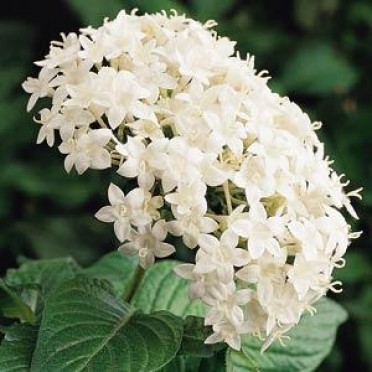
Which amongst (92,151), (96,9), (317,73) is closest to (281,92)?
(317,73)

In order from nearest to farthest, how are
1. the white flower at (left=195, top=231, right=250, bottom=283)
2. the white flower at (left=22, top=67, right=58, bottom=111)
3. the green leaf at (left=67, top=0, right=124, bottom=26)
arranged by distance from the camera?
the white flower at (left=195, top=231, right=250, bottom=283)
the white flower at (left=22, top=67, right=58, bottom=111)
the green leaf at (left=67, top=0, right=124, bottom=26)

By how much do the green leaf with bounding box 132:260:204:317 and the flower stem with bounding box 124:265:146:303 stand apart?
100 mm

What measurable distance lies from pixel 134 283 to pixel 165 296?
5.6 inches

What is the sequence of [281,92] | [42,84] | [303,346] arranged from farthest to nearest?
[281,92], [303,346], [42,84]

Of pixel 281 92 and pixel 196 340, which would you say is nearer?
pixel 196 340

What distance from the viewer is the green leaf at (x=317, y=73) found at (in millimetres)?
2109

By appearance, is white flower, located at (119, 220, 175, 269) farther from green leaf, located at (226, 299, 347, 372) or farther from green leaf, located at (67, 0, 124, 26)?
green leaf, located at (67, 0, 124, 26)

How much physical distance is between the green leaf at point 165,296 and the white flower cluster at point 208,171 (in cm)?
23

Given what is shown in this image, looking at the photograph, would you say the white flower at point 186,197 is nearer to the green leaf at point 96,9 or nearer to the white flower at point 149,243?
the white flower at point 149,243

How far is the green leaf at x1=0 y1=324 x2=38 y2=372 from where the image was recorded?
0.89 meters

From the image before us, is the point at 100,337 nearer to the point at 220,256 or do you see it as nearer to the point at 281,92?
the point at 220,256

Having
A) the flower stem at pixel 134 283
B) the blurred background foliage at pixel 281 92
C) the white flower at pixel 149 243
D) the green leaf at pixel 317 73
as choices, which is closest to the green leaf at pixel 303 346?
the flower stem at pixel 134 283

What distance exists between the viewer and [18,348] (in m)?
0.92

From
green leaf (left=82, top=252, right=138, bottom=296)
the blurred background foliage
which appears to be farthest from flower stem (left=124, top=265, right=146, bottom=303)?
the blurred background foliage
